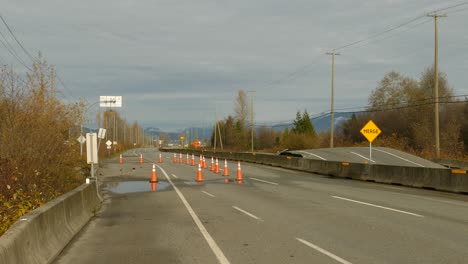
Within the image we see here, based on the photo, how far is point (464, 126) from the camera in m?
68.5

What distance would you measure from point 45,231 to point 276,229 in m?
4.81

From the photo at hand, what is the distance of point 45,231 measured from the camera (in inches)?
311

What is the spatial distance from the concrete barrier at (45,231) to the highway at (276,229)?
262mm

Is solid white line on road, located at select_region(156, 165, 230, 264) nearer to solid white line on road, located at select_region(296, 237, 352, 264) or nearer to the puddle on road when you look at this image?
solid white line on road, located at select_region(296, 237, 352, 264)

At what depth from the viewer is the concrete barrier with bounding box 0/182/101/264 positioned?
5969 mm

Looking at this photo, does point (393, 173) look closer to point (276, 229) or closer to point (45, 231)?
point (276, 229)

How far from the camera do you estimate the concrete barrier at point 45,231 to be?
19.6 feet

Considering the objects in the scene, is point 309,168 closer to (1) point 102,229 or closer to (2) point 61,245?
(1) point 102,229

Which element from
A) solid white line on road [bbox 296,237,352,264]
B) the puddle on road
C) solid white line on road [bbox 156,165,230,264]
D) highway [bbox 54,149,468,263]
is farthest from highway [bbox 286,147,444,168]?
solid white line on road [bbox 296,237,352,264]

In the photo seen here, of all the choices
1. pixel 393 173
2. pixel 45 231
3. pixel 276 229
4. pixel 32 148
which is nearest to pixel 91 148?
pixel 32 148

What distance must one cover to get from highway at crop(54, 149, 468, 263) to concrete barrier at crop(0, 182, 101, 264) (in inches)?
10.3

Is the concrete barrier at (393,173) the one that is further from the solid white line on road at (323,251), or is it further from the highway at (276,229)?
the solid white line on road at (323,251)

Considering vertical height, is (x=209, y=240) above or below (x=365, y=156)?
below

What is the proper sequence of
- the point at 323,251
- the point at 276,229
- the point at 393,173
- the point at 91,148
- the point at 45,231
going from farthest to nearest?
the point at 393,173 → the point at 91,148 → the point at 276,229 → the point at 323,251 → the point at 45,231
